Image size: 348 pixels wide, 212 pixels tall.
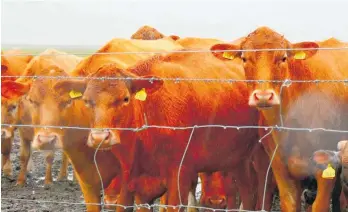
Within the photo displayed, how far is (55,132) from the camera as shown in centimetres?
597

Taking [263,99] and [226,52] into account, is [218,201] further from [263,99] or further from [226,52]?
[263,99]

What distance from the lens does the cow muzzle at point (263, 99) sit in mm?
4840

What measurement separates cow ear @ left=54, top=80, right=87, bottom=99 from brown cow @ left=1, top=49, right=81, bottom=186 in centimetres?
95

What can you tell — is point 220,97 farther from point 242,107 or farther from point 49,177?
point 49,177

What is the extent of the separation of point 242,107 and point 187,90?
0.71m

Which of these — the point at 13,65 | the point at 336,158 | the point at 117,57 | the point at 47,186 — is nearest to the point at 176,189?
the point at 336,158

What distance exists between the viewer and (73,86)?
566 cm

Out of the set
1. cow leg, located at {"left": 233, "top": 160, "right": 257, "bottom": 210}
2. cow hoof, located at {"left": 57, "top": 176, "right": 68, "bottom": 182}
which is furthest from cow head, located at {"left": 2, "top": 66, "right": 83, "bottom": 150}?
cow hoof, located at {"left": 57, "top": 176, "right": 68, "bottom": 182}

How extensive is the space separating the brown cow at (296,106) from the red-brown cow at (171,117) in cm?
46

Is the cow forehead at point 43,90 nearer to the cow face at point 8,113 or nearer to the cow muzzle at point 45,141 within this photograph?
the cow muzzle at point 45,141

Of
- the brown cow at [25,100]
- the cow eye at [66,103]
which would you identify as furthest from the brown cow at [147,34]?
the cow eye at [66,103]

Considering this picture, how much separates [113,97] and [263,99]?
1287 mm

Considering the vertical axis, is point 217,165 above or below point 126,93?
below

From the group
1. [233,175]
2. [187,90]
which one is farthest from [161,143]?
[233,175]
